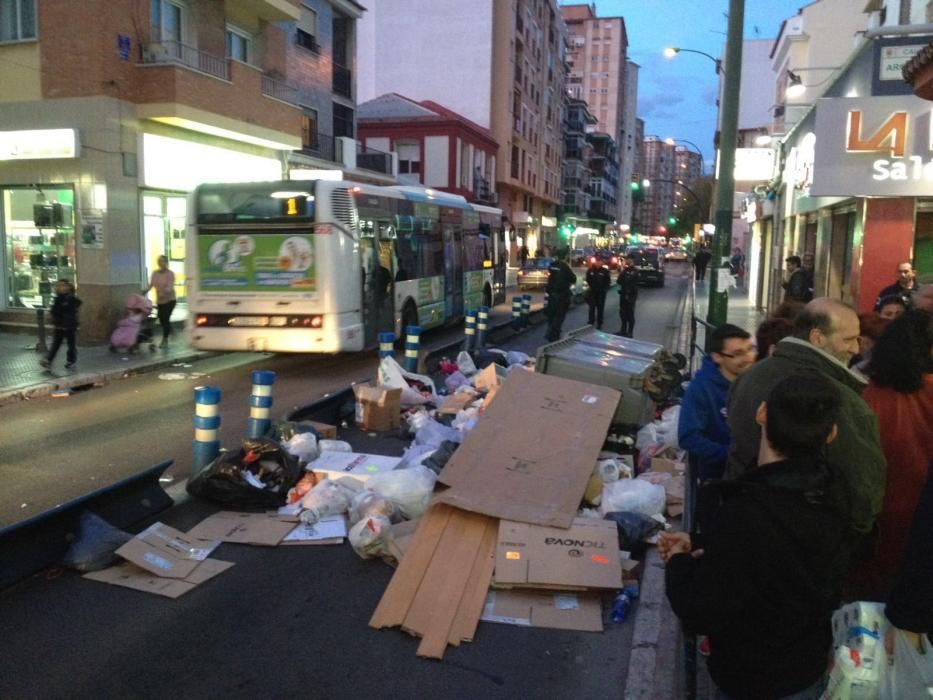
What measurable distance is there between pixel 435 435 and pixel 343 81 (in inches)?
1056

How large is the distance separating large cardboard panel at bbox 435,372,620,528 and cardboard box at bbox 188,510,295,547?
52.2 inches

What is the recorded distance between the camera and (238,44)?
2189cm

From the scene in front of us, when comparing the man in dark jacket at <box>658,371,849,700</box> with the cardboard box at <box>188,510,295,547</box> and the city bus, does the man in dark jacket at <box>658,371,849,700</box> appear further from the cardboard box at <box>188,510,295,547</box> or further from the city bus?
the city bus

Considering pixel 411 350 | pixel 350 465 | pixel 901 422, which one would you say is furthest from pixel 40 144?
pixel 901 422

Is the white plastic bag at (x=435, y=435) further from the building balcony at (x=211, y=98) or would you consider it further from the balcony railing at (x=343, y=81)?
the balcony railing at (x=343, y=81)

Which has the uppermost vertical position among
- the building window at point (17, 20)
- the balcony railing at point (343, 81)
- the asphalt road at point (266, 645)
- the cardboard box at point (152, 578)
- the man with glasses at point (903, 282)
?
the balcony railing at point (343, 81)

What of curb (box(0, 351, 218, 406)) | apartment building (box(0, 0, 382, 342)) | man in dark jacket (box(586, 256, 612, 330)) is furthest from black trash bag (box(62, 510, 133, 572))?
man in dark jacket (box(586, 256, 612, 330))

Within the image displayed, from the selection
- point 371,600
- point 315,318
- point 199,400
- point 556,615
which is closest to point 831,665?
point 556,615

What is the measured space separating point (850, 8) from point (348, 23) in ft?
59.3

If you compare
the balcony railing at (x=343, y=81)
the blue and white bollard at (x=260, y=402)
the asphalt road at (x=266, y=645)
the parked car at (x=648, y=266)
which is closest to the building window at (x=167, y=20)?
the balcony railing at (x=343, y=81)

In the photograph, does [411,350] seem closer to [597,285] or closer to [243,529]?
[243,529]

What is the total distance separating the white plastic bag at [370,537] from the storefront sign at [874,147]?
10.4 m

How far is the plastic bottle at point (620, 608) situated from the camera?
4.76 m

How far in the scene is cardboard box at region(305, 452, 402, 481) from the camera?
6.70 metres
